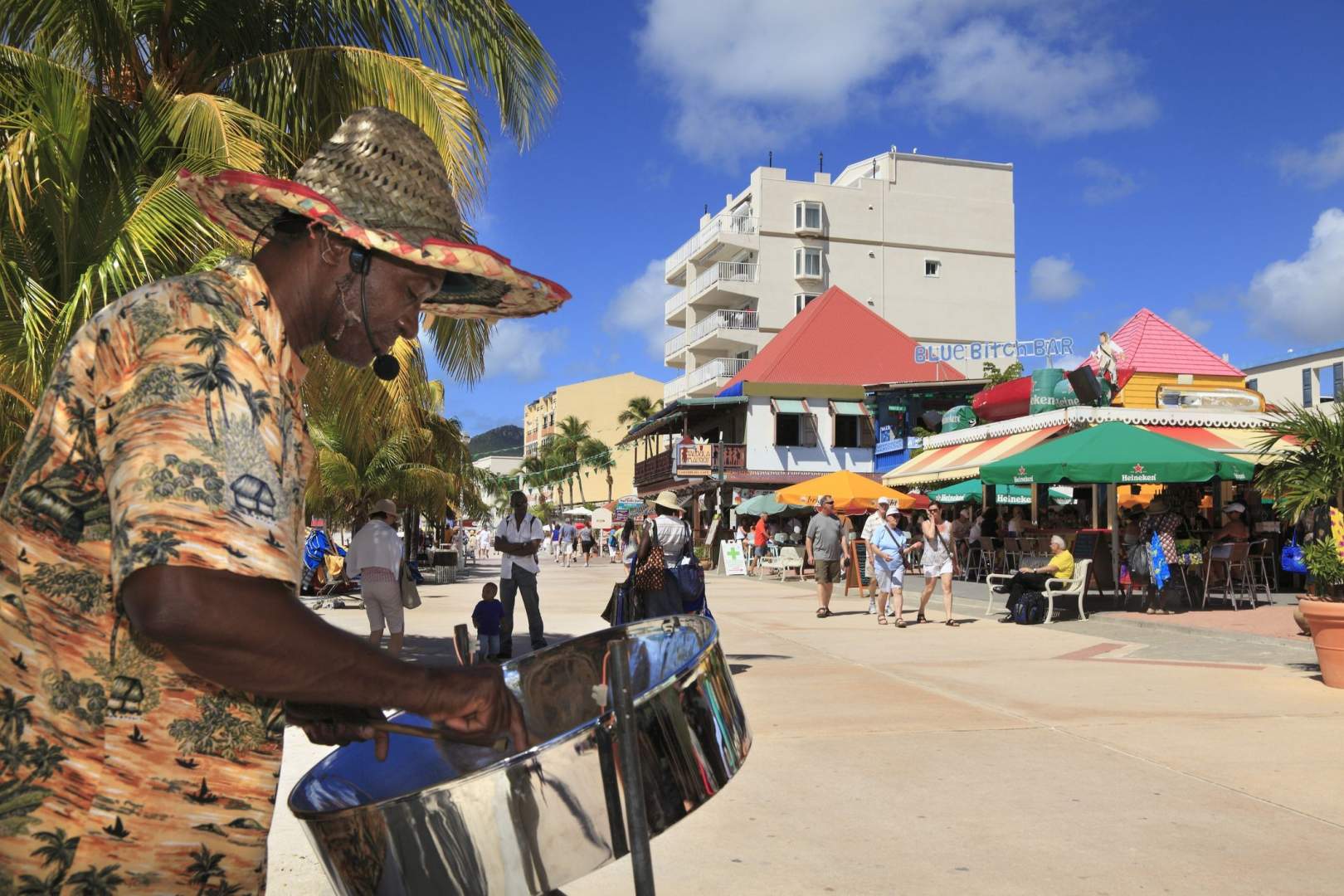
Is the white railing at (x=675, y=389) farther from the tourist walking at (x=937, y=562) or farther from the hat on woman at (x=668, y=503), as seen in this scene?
the hat on woman at (x=668, y=503)

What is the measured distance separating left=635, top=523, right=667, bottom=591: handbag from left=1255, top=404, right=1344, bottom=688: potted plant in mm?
4993

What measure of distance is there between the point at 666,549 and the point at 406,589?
2.88 meters

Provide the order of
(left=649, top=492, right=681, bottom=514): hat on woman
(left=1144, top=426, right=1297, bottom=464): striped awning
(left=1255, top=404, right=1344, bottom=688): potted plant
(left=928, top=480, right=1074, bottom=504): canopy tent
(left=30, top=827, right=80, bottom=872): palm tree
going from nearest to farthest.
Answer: (left=30, top=827, right=80, bottom=872): palm tree → (left=1255, top=404, right=1344, bottom=688): potted plant → (left=649, top=492, right=681, bottom=514): hat on woman → (left=1144, top=426, right=1297, bottom=464): striped awning → (left=928, top=480, right=1074, bottom=504): canopy tent

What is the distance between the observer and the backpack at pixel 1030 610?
14516 mm

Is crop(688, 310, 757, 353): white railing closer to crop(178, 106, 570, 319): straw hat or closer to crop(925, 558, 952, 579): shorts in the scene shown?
crop(925, 558, 952, 579): shorts

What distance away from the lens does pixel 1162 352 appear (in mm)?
30281

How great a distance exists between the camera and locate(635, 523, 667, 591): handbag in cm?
923

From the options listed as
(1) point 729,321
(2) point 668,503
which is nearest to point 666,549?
(2) point 668,503

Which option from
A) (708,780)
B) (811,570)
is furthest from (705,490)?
(708,780)

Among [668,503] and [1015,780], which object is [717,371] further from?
[1015,780]

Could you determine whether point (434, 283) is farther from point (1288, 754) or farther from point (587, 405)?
point (587, 405)

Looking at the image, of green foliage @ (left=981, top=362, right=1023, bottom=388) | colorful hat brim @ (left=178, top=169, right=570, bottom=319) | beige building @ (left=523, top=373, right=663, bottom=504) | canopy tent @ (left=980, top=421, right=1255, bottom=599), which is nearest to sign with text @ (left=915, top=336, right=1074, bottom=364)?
green foliage @ (left=981, top=362, right=1023, bottom=388)

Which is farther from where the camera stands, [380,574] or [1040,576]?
[1040,576]

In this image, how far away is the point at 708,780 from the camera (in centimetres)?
177
